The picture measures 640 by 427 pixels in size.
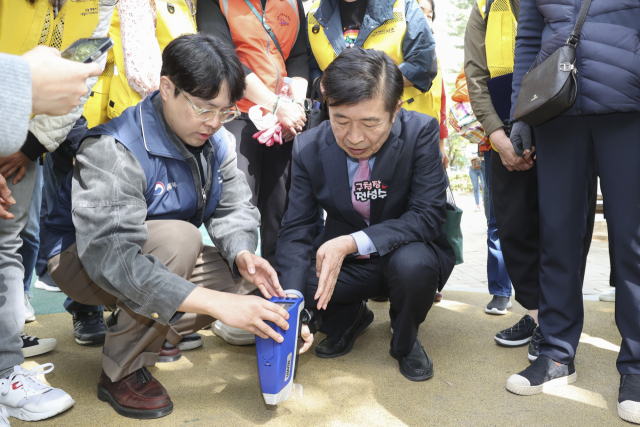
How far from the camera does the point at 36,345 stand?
7.48 ft

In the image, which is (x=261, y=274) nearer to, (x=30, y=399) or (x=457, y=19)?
(x=30, y=399)

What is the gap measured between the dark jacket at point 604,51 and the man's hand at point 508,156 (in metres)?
0.39

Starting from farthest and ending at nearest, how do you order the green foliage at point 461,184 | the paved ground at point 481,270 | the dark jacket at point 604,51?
the green foliage at point 461,184 → the paved ground at point 481,270 → the dark jacket at point 604,51

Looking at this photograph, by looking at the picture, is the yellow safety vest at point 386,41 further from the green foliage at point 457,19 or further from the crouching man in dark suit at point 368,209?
the green foliage at point 457,19

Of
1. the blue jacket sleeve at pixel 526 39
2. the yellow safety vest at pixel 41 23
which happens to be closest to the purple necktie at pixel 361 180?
the blue jacket sleeve at pixel 526 39

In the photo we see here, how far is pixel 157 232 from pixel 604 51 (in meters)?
1.64

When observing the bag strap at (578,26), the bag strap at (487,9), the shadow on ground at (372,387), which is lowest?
the shadow on ground at (372,387)

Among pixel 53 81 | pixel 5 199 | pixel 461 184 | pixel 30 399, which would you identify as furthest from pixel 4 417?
pixel 461 184

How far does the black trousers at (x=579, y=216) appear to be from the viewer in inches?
70.5

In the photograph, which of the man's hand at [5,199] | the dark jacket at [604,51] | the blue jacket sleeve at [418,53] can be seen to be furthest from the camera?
the blue jacket sleeve at [418,53]

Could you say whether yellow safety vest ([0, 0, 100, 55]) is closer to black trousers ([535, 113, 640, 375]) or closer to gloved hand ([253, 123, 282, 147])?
gloved hand ([253, 123, 282, 147])

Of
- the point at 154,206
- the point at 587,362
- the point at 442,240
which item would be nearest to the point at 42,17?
the point at 154,206

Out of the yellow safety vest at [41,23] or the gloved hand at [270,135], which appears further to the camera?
the gloved hand at [270,135]

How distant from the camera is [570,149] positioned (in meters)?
1.90
